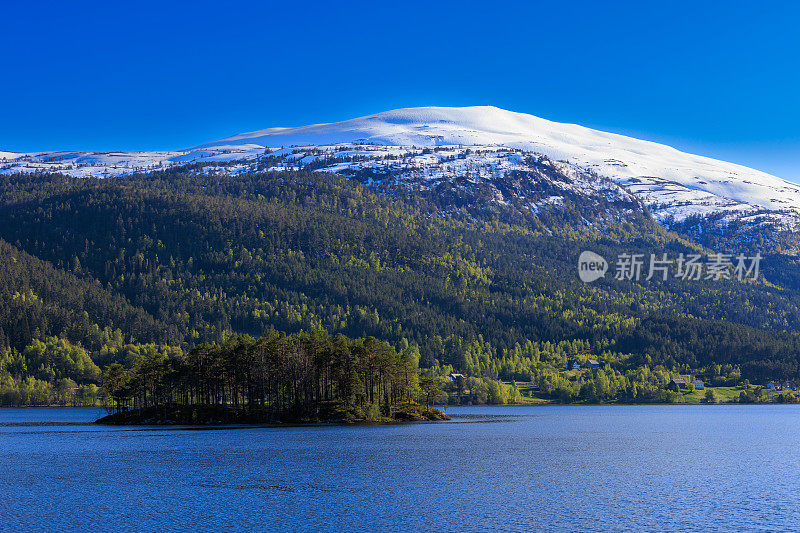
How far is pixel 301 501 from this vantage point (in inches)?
3051

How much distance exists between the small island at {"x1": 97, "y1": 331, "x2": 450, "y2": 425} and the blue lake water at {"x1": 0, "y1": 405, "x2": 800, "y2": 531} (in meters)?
21.3

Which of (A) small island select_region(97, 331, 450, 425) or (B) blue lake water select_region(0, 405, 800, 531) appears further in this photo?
(A) small island select_region(97, 331, 450, 425)

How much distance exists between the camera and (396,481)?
88.7 metres

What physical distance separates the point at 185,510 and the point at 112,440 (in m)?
66.8

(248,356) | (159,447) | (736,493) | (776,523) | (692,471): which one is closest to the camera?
(776,523)

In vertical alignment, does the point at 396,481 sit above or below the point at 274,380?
below

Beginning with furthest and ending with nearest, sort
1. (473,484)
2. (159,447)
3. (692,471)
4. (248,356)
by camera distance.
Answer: (248,356) < (159,447) < (692,471) < (473,484)

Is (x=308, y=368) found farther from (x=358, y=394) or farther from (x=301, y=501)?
(x=301, y=501)

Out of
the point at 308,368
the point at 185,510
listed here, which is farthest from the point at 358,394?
the point at 185,510

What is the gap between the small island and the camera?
167 metres

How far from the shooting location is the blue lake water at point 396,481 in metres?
69.0

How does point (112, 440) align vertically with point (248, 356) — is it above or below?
below

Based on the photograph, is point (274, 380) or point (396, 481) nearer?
point (396, 481)

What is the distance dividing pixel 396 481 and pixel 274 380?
86.3 metres
